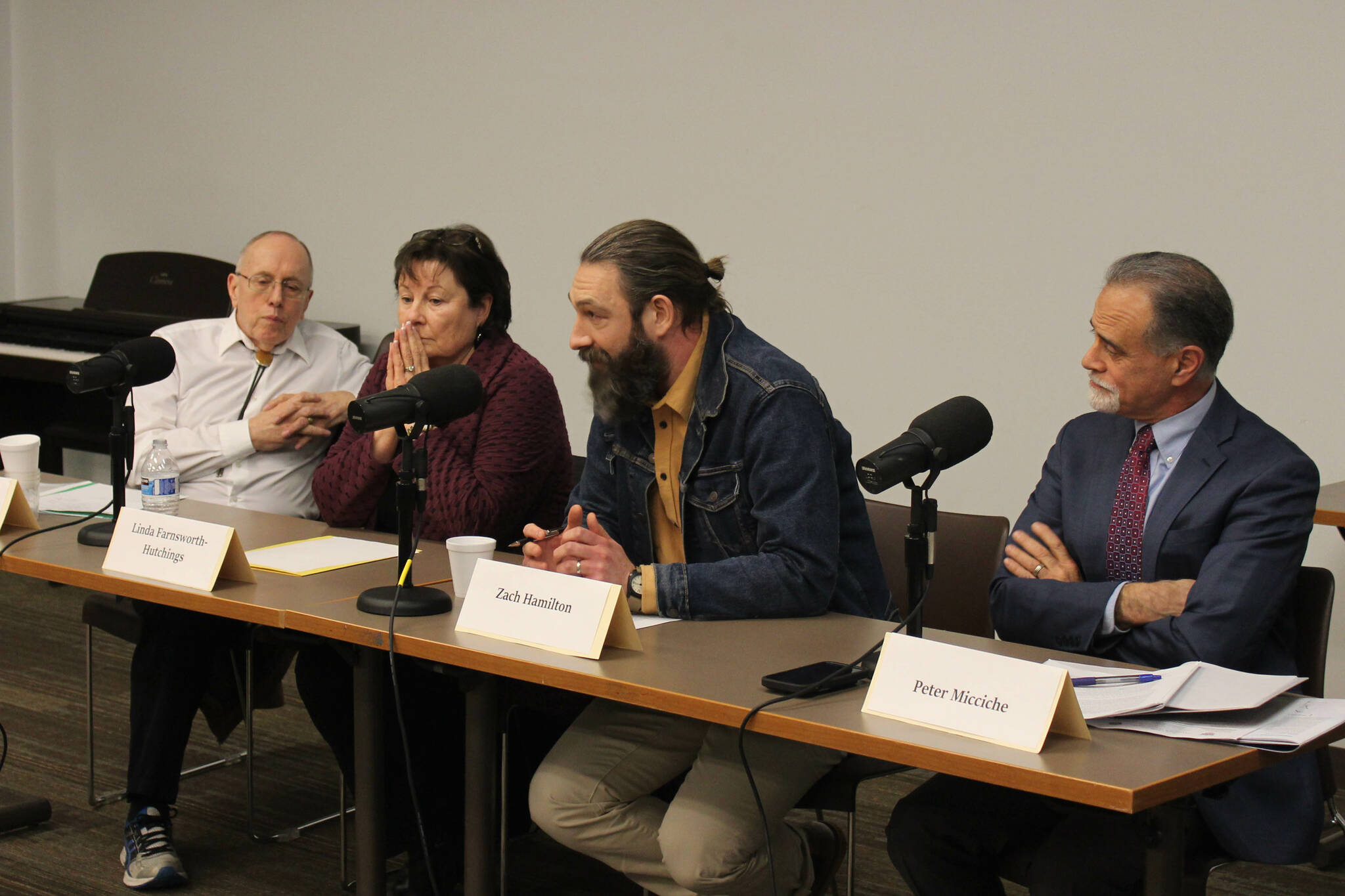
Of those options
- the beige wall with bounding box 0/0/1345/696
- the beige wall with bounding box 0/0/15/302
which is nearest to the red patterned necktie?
the beige wall with bounding box 0/0/1345/696

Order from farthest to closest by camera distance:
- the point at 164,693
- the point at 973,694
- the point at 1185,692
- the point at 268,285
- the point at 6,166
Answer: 1. the point at 6,166
2. the point at 268,285
3. the point at 164,693
4. the point at 1185,692
5. the point at 973,694

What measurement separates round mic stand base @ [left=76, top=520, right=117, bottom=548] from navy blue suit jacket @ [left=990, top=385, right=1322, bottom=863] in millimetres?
1627

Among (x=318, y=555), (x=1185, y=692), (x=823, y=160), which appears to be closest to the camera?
(x=1185, y=692)

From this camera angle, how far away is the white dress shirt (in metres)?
3.20

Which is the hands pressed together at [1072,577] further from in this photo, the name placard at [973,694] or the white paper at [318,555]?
the white paper at [318,555]

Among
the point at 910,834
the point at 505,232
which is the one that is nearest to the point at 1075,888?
the point at 910,834

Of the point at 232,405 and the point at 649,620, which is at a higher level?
the point at 232,405

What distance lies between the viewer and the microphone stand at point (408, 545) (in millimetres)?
2082

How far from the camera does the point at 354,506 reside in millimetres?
2822

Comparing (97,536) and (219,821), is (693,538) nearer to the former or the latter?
(97,536)

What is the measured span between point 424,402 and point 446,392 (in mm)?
48

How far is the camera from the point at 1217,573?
205cm

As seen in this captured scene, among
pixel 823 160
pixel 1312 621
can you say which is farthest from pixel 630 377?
pixel 823 160

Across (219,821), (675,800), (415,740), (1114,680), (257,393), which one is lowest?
(219,821)
